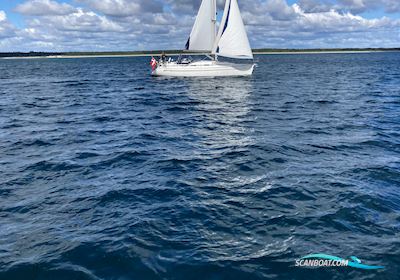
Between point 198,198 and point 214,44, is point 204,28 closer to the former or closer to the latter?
point 214,44

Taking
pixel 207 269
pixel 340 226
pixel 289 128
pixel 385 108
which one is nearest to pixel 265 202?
pixel 340 226

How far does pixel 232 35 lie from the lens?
48469mm

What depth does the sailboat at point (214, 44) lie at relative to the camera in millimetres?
48531

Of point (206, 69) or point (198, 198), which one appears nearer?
point (198, 198)

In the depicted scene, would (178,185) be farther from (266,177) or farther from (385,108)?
(385,108)

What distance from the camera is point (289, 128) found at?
66.6ft

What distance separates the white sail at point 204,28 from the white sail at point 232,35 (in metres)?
2.12

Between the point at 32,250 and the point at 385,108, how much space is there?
26.4 meters

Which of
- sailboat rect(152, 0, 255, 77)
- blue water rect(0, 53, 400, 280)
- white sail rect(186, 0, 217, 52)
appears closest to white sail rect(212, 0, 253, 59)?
sailboat rect(152, 0, 255, 77)

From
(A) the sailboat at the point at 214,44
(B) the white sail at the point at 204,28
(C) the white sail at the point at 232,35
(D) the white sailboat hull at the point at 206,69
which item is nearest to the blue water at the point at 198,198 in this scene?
(C) the white sail at the point at 232,35

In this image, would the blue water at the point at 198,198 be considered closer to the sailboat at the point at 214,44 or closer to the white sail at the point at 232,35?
the white sail at the point at 232,35

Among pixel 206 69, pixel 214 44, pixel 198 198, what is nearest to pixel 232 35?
pixel 214 44

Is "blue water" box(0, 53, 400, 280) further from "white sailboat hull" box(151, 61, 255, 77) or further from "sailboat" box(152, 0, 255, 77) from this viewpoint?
"white sailboat hull" box(151, 61, 255, 77)

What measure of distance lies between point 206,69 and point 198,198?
42601 millimetres
